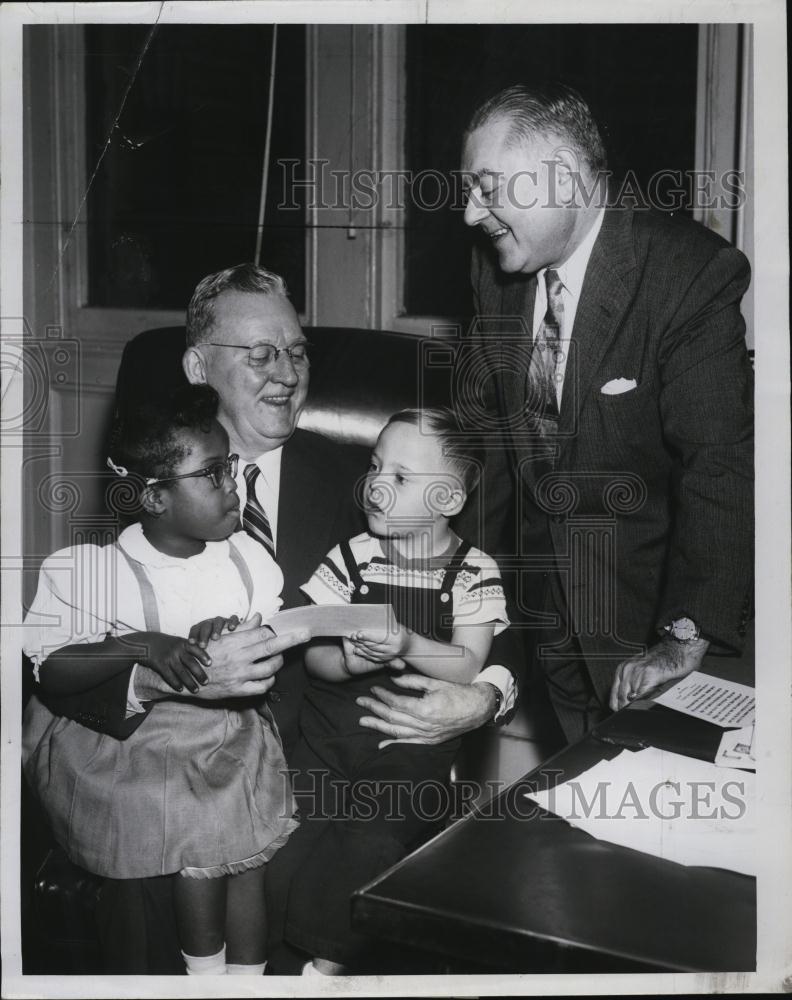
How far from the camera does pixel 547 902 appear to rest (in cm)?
110

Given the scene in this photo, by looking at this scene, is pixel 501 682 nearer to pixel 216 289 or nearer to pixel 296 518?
pixel 296 518

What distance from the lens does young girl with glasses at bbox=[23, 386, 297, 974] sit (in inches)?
61.9

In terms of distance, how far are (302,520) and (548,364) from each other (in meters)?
0.48

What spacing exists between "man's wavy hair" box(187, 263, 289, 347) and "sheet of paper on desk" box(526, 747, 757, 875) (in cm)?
89

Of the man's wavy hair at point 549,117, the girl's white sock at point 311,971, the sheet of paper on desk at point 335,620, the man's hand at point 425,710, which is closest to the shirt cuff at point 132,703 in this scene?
the sheet of paper on desk at point 335,620

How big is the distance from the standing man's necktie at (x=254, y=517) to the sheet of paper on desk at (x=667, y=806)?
60 centimetres

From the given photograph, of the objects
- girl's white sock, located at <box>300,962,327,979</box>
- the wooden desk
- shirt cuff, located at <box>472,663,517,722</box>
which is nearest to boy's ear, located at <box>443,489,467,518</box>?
shirt cuff, located at <box>472,663,517,722</box>

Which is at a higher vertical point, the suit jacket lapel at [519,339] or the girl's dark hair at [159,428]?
the suit jacket lapel at [519,339]

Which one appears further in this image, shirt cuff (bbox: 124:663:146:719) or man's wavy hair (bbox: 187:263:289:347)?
man's wavy hair (bbox: 187:263:289:347)

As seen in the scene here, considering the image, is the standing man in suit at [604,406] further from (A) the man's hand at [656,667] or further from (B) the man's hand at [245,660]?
(B) the man's hand at [245,660]

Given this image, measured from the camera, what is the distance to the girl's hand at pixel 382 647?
160 centimetres

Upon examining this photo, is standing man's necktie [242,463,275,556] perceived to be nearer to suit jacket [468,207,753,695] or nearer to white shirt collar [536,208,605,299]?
suit jacket [468,207,753,695]

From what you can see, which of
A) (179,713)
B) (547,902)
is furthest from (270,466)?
(547,902)

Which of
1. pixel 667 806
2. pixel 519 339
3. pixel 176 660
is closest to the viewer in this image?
pixel 667 806
